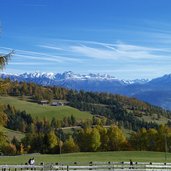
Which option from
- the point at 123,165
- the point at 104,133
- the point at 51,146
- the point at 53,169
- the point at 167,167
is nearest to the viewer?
the point at 53,169

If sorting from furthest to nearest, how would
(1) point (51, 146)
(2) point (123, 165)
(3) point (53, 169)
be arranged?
(1) point (51, 146), (2) point (123, 165), (3) point (53, 169)

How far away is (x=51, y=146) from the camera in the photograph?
148 metres

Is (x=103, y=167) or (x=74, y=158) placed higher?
(x=103, y=167)

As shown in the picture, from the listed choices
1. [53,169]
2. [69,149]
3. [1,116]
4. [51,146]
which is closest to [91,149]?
[69,149]

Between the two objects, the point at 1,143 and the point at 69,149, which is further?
the point at 69,149

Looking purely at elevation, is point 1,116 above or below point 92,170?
above

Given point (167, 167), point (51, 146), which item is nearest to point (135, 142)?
point (51, 146)

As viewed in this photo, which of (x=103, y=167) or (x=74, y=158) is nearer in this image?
(x=103, y=167)

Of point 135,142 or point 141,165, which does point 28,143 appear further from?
point 141,165

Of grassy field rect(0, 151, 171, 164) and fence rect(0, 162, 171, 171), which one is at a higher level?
fence rect(0, 162, 171, 171)

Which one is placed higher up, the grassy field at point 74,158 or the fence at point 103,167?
the fence at point 103,167

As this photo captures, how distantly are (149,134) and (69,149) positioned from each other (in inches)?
1106

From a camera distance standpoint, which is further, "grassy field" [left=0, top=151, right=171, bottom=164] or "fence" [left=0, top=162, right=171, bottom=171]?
"grassy field" [left=0, top=151, right=171, bottom=164]

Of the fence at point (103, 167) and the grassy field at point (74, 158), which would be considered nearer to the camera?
the fence at point (103, 167)
